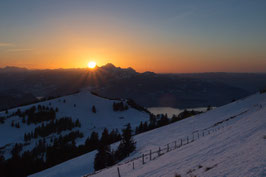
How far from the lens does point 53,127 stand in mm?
129000

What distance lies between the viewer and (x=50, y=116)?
458 feet

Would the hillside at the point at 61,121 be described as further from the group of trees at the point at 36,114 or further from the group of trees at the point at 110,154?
the group of trees at the point at 110,154

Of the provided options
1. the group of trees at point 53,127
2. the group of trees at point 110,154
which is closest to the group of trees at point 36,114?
the group of trees at point 53,127

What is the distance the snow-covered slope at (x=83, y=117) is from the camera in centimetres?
11904

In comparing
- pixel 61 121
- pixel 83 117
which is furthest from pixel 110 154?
pixel 83 117

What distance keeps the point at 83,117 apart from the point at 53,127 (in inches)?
1109

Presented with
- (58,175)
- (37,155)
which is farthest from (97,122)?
(58,175)

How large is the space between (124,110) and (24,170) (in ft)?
349

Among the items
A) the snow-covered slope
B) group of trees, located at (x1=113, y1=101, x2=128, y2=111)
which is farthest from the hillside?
group of trees, located at (x1=113, y1=101, x2=128, y2=111)

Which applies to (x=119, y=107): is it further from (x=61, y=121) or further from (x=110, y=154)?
(x=110, y=154)

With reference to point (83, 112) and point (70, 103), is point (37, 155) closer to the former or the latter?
point (83, 112)

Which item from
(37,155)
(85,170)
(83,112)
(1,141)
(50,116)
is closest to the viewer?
(85,170)

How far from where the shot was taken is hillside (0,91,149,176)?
115 m

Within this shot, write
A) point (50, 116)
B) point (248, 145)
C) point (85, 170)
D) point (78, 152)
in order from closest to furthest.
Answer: point (248, 145), point (85, 170), point (78, 152), point (50, 116)
